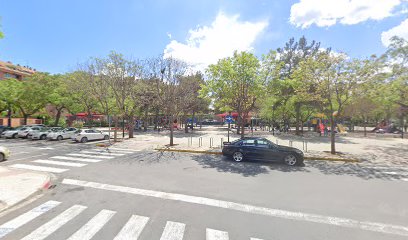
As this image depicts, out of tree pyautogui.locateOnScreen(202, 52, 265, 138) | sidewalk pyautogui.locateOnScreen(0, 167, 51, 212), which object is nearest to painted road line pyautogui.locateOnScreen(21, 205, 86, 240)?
sidewalk pyautogui.locateOnScreen(0, 167, 51, 212)

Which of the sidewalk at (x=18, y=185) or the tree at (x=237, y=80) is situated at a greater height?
the tree at (x=237, y=80)

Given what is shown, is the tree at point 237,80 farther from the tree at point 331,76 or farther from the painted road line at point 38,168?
the painted road line at point 38,168

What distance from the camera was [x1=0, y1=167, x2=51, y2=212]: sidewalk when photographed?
640cm

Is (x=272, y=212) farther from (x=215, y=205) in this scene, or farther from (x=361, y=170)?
(x=361, y=170)

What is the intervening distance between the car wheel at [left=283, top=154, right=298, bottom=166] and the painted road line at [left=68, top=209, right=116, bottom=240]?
951cm

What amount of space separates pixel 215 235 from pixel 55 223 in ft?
13.0

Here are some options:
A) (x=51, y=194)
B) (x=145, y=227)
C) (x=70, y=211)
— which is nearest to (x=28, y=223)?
(x=70, y=211)

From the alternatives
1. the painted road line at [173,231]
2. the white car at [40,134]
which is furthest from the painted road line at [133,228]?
the white car at [40,134]

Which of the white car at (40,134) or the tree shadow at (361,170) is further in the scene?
the white car at (40,134)

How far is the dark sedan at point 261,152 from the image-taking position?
11578mm

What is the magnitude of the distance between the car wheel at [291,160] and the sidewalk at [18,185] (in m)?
11.6

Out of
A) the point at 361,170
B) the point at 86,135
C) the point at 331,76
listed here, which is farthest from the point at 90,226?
the point at 86,135

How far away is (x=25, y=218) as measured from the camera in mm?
5270

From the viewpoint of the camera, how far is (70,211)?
5.65m
